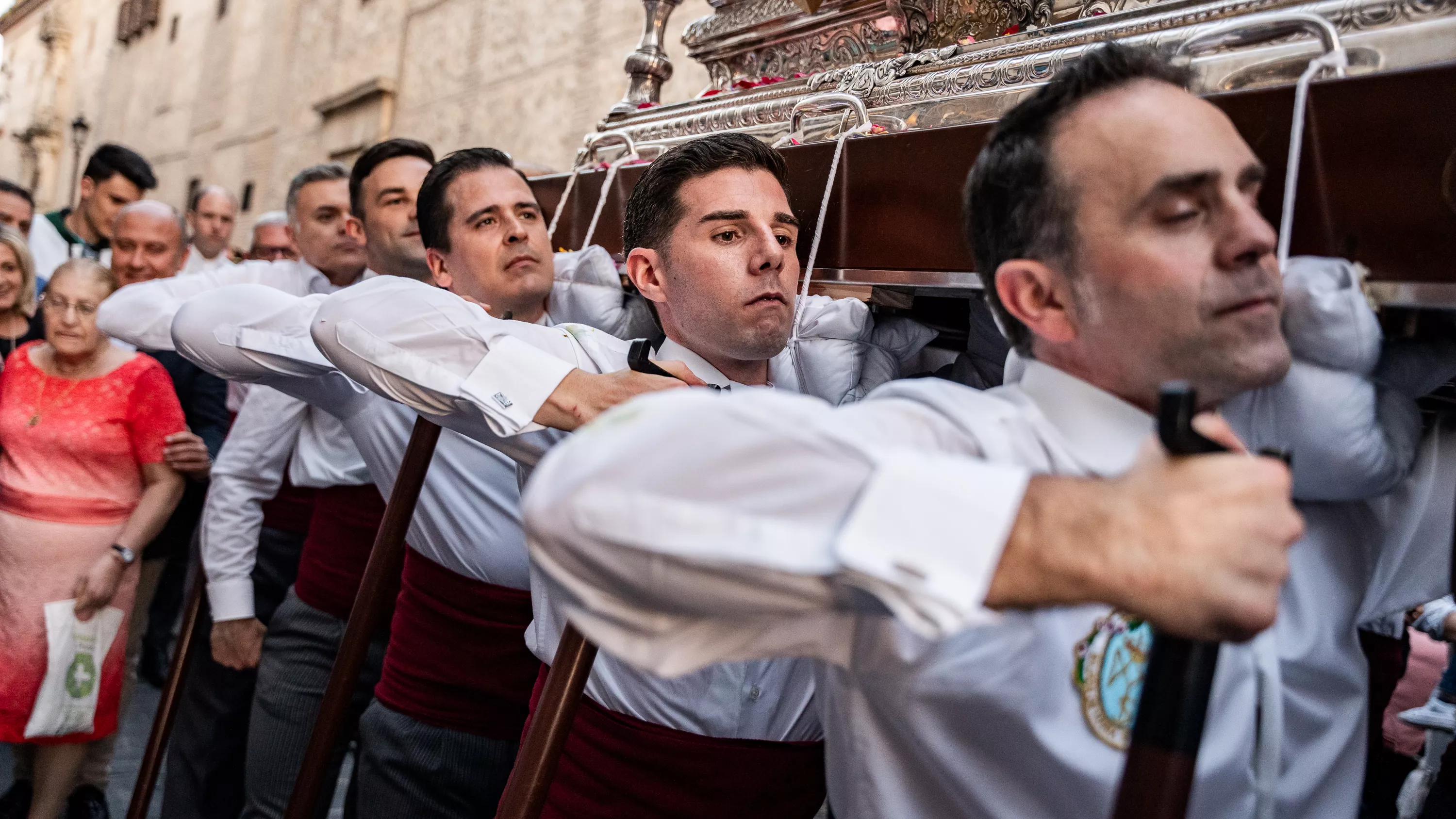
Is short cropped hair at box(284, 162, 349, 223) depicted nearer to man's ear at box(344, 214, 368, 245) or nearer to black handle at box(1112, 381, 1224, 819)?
man's ear at box(344, 214, 368, 245)

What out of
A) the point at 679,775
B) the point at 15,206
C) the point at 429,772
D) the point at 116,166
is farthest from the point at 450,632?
the point at 116,166

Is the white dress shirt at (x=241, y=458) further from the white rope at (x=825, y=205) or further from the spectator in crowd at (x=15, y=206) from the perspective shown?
the spectator in crowd at (x=15, y=206)

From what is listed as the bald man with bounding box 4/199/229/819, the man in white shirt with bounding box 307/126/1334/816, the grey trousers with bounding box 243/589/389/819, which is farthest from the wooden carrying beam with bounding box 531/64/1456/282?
the bald man with bounding box 4/199/229/819

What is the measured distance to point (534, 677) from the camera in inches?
89.4

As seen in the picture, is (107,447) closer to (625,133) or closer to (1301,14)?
(625,133)

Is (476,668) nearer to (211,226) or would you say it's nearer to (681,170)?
(681,170)

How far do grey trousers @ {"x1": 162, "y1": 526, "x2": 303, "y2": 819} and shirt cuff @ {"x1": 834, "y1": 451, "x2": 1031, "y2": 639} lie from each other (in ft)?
9.14

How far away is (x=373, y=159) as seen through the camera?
310 centimetres

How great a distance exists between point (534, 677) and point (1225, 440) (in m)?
1.67

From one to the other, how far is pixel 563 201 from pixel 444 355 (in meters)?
0.97

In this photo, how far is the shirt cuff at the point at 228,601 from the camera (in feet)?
10.0

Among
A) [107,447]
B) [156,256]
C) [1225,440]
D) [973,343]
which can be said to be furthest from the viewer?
[156,256]

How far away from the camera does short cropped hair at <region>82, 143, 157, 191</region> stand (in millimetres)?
5059

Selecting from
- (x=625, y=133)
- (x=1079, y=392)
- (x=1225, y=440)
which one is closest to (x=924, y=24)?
(x=625, y=133)
